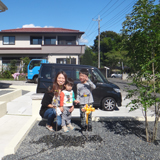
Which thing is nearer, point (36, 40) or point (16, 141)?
point (16, 141)

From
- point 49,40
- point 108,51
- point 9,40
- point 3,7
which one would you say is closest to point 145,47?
point 3,7

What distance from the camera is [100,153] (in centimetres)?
322

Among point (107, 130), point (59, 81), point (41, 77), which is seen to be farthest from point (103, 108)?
point (59, 81)

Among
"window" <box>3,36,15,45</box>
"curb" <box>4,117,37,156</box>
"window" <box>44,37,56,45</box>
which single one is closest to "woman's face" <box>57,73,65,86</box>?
"curb" <box>4,117,37,156</box>

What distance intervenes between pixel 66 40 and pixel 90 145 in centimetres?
2677

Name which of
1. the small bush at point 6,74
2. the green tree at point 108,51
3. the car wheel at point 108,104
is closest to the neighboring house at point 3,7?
the car wheel at point 108,104

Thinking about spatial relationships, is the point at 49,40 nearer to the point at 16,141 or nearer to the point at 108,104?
the point at 108,104

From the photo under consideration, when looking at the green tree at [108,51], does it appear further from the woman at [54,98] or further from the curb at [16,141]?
the curb at [16,141]

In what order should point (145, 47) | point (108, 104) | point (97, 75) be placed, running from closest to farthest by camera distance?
point (145, 47)
point (108, 104)
point (97, 75)

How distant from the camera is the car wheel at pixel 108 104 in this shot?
784 cm

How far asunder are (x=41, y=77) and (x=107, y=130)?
14.4 ft

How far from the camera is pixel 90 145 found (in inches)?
140

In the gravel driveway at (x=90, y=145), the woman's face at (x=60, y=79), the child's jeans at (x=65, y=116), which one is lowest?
the gravel driveway at (x=90, y=145)

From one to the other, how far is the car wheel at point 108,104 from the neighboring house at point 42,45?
1864 cm
